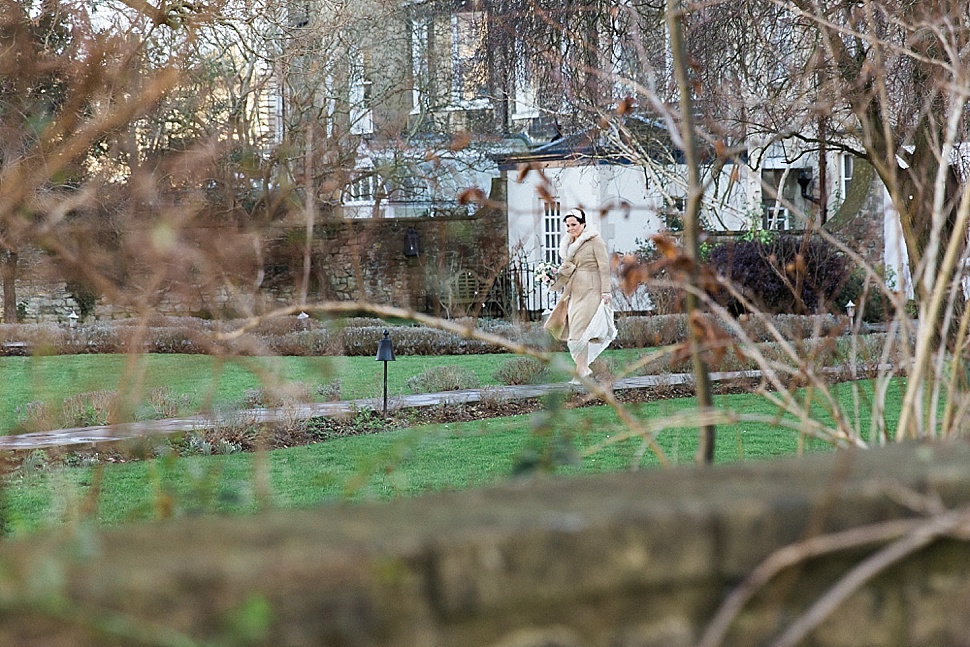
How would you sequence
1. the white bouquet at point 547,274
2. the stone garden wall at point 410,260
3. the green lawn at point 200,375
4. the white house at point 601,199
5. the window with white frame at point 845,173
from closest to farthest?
1. the green lawn at point 200,375
2. the white bouquet at point 547,274
3. the white house at point 601,199
4. the stone garden wall at point 410,260
5. the window with white frame at point 845,173

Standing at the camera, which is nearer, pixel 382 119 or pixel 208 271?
pixel 208 271

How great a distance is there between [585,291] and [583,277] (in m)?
0.15

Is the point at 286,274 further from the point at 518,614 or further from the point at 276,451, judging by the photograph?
the point at 518,614

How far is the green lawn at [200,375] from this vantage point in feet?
35.9

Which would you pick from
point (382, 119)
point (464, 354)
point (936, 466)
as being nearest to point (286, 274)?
point (382, 119)

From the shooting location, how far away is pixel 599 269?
40.9 ft

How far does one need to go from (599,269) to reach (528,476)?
10.2 metres

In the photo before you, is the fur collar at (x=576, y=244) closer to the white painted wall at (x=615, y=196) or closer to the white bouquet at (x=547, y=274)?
the white bouquet at (x=547, y=274)

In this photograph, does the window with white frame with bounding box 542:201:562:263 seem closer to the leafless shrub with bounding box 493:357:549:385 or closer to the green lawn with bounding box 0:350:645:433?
the green lawn with bounding box 0:350:645:433

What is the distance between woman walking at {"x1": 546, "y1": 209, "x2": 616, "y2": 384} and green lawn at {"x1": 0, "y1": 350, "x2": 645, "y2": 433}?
92 cm

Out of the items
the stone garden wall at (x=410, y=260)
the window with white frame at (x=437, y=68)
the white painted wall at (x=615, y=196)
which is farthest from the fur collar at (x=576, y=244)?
the window with white frame at (x=437, y=68)

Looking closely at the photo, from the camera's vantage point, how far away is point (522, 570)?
1590 millimetres

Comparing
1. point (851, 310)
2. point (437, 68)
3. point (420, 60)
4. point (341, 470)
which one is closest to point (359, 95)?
point (420, 60)

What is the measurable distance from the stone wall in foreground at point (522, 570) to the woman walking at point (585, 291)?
33.7 ft
